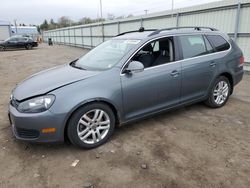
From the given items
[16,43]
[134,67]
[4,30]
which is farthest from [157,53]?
[4,30]

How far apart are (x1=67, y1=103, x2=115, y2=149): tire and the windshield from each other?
0.70 meters

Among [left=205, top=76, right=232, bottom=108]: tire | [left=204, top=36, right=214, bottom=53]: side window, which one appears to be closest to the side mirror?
[left=204, top=36, right=214, bottom=53]: side window

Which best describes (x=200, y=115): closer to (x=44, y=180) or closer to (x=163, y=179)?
(x=163, y=179)

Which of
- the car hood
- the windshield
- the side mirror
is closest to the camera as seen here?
the car hood

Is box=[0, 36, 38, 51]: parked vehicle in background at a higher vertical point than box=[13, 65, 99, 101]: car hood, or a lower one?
lower

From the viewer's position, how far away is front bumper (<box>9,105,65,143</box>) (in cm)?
284

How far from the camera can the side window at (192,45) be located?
157 inches

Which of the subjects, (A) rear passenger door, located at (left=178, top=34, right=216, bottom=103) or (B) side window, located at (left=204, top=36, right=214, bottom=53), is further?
(B) side window, located at (left=204, top=36, right=214, bottom=53)

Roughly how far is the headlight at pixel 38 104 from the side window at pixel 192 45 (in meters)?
2.37

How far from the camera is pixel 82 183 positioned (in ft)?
8.35

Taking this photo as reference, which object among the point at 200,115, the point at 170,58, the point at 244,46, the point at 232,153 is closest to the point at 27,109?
the point at 170,58

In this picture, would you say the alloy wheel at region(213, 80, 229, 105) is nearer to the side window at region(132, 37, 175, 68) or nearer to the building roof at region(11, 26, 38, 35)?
the side window at region(132, 37, 175, 68)

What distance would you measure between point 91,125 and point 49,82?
87 cm

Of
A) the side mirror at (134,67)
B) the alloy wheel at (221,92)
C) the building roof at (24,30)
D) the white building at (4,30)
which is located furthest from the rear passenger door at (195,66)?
the building roof at (24,30)
